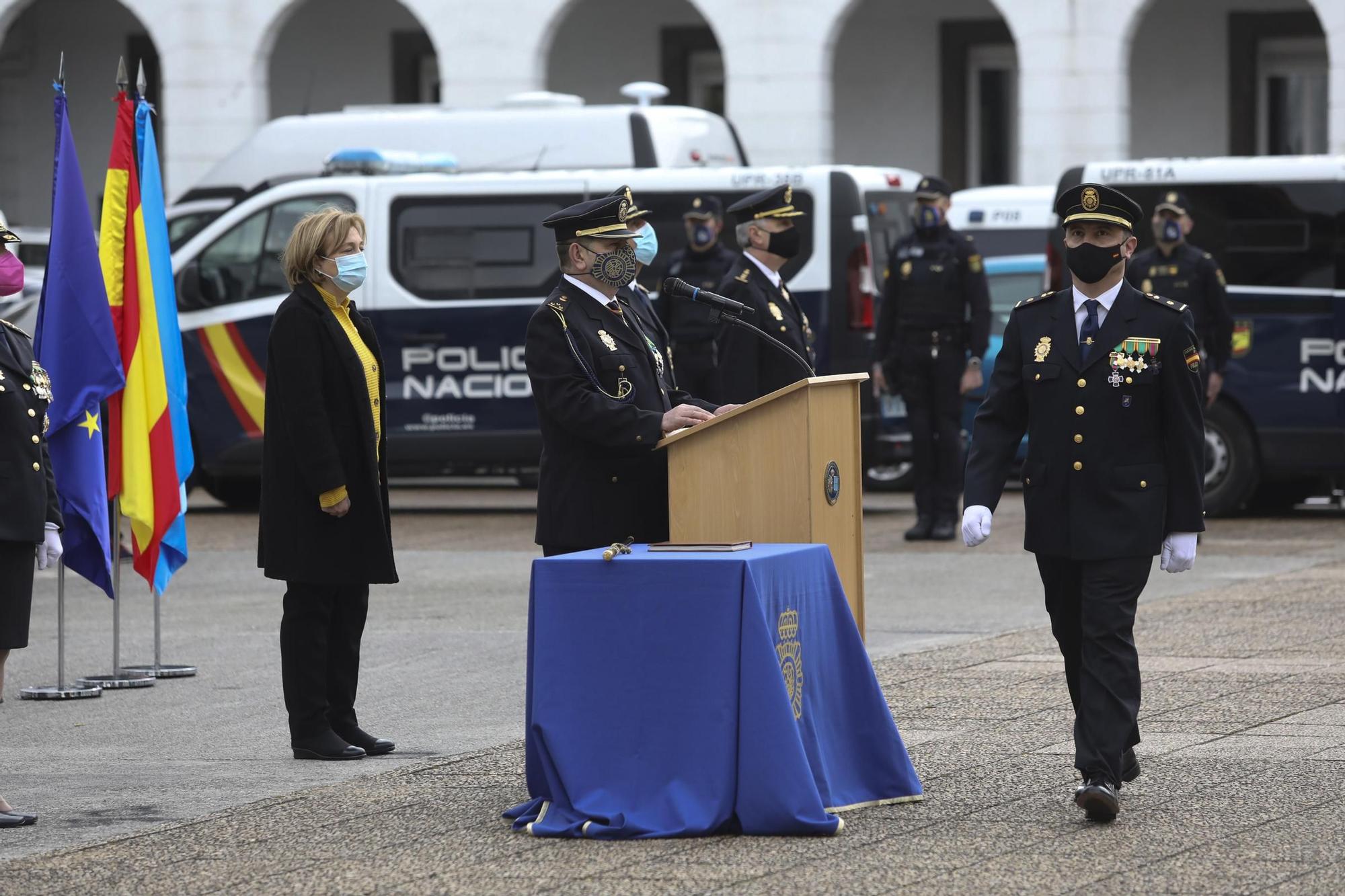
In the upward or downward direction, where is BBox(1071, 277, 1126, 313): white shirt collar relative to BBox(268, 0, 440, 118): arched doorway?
downward

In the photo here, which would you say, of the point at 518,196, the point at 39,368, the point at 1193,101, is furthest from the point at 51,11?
the point at 39,368

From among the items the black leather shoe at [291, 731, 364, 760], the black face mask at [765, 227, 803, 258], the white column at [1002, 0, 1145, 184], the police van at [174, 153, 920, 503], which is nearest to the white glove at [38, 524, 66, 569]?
the black leather shoe at [291, 731, 364, 760]

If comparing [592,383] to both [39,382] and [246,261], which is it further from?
[246,261]

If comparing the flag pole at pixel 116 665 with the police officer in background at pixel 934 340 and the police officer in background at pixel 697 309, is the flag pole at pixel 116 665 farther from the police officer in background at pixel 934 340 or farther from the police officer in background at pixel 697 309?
the police officer in background at pixel 934 340

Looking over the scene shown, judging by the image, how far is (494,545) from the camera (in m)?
14.6

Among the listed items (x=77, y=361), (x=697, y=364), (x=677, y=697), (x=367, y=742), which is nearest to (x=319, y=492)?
(x=367, y=742)

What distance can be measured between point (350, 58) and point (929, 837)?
2516cm

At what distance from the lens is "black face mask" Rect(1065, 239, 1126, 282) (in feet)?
21.1

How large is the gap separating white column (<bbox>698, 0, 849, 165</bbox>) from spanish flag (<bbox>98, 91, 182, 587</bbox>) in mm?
17099

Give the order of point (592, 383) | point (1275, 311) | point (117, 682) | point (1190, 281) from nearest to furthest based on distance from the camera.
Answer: point (592, 383) → point (117, 682) → point (1190, 281) → point (1275, 311)

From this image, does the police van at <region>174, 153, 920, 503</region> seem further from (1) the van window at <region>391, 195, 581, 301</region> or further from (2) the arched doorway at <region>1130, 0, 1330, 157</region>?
(2) the arched doorway at <region>1130, 0, 1330, 157</region>

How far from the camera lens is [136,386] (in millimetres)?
9078

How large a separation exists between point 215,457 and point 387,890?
451 inches

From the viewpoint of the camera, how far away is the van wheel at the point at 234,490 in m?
17.6
